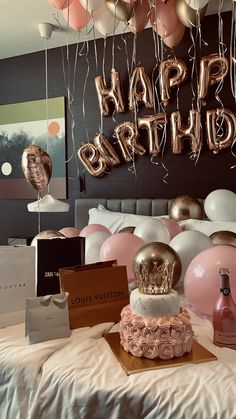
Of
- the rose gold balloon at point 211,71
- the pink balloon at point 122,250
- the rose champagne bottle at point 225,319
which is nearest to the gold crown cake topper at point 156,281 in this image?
the rose champagne bottle at point 225,319

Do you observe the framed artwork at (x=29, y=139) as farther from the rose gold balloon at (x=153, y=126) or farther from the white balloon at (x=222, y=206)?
the white balloon at (x=222, y=206)

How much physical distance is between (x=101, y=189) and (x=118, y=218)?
62cm

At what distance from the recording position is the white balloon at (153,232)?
7.20 ft

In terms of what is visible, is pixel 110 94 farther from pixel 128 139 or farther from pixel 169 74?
pixel 169 74

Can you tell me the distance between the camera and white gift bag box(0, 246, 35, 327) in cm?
151

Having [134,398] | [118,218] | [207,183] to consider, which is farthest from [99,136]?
[134,398]

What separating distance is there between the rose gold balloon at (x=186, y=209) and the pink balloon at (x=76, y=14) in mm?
1372

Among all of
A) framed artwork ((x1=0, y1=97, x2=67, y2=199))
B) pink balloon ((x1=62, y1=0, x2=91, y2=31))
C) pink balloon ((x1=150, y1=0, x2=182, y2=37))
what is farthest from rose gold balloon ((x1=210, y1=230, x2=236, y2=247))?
framed artwork ((x1=0, y1=97, x2=67, y2=199))

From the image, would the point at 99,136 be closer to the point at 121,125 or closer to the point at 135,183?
the point at 121,125

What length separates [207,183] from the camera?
10.2 ft

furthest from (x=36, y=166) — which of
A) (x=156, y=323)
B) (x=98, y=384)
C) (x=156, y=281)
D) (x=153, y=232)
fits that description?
(x=98, y=384)

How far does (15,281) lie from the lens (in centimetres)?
154

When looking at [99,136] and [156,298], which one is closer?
[156,298]

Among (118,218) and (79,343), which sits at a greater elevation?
(118,218)
